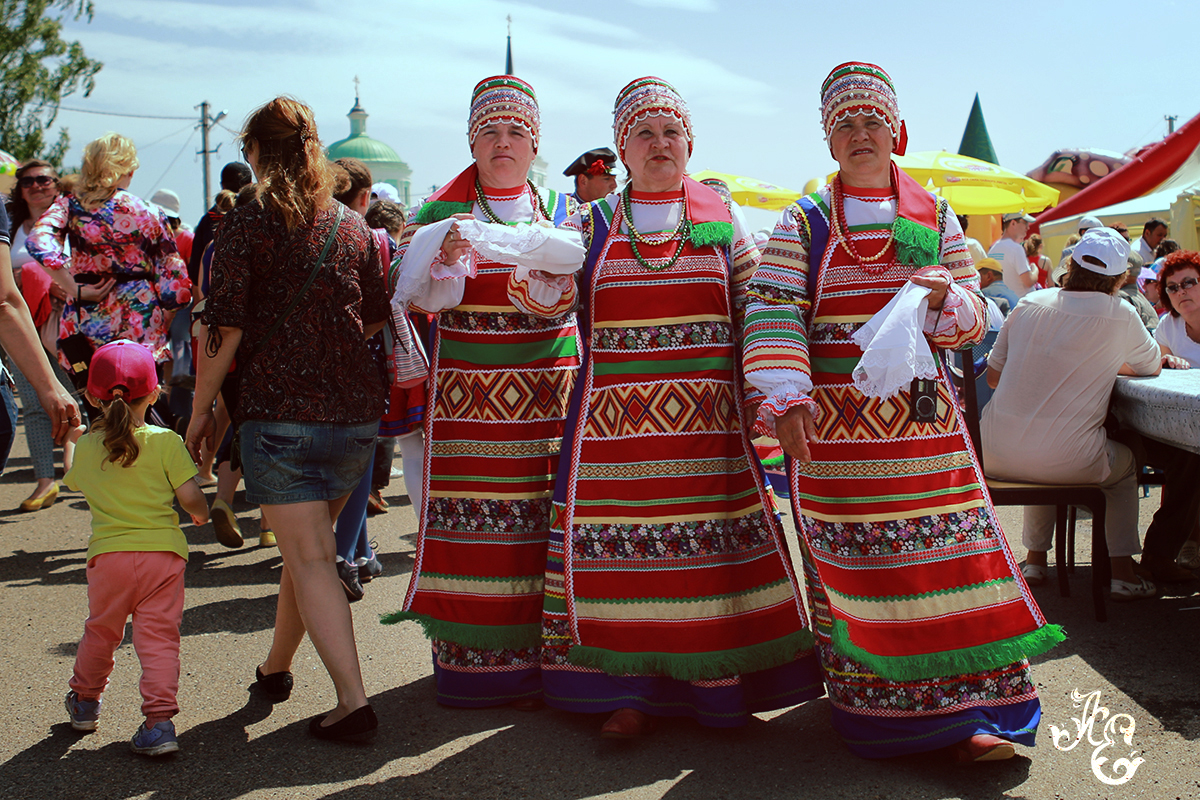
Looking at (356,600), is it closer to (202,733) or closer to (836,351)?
(202,733)

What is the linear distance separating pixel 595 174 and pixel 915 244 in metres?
3.31

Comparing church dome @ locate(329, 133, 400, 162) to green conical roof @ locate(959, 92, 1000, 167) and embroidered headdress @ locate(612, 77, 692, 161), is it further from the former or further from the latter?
embroidered headdress @ locate(612, 77, 692, 161)

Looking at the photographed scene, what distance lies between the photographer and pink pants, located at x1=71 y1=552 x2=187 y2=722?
3.00 metres

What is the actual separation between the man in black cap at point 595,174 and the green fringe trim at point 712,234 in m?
2.79

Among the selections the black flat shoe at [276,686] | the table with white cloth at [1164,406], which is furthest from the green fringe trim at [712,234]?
the black flat shoe at [276,686]

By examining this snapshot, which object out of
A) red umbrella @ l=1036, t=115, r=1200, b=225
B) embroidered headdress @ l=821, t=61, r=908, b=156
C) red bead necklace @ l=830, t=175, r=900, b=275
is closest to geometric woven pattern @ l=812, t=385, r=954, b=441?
red bead necklace @ l=830, t=175, r=900, b=275

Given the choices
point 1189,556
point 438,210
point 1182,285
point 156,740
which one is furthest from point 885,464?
point 1182,285

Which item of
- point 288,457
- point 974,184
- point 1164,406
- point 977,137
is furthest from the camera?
point 977,137

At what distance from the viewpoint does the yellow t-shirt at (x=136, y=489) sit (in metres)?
3.05

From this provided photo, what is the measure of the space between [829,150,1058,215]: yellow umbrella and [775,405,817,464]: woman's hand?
32.7ft

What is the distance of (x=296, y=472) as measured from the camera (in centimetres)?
301

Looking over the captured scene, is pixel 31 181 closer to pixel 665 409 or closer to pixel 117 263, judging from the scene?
pixel 117 263

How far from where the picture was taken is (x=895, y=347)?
266 cm

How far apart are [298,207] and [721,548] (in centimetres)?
168
